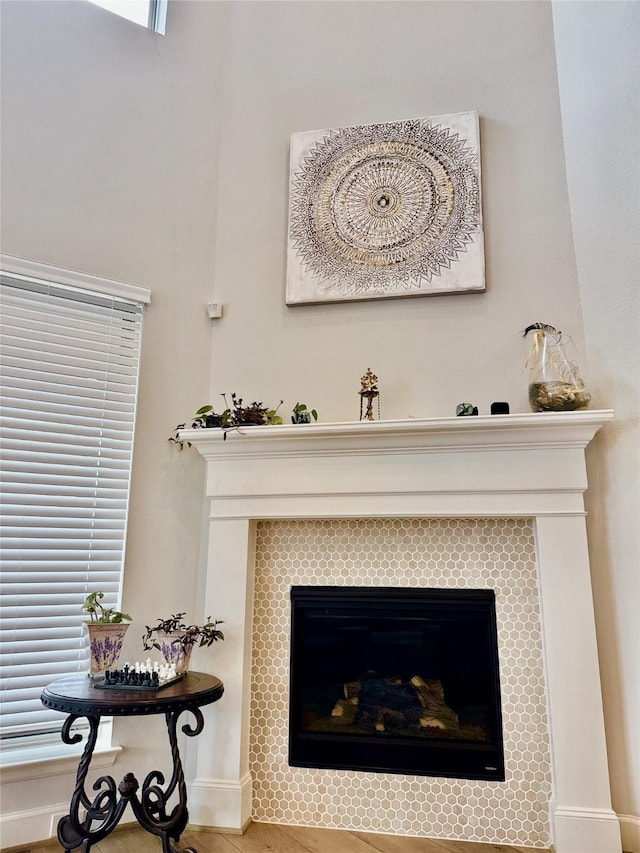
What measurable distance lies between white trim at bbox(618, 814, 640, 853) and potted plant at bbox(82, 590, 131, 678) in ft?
6.74

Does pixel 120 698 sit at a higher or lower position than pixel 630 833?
higher

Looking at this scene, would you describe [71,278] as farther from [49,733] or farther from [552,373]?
[552,373]

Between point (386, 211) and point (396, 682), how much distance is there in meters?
2.27

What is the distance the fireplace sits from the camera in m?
2.20

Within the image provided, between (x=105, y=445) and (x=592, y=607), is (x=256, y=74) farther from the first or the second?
(x=592, y=607)

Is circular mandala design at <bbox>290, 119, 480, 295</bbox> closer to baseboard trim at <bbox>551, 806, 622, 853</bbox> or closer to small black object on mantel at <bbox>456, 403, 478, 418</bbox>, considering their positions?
small black object on mantel at <bbox>456, 403, 478, 418</bbox>

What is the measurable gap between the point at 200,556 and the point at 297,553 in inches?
19.1

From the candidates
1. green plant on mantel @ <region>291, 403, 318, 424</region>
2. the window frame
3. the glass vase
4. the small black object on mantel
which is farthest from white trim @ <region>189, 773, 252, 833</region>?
the glass vase

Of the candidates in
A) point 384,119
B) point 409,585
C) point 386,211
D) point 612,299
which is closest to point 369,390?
point 409,585

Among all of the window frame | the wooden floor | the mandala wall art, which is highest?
the mandala wall art

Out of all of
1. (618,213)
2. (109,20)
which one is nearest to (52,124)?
(109,20)

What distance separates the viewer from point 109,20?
272cm

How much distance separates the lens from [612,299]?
2350 millimetres

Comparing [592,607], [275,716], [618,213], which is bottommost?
[275,716]
